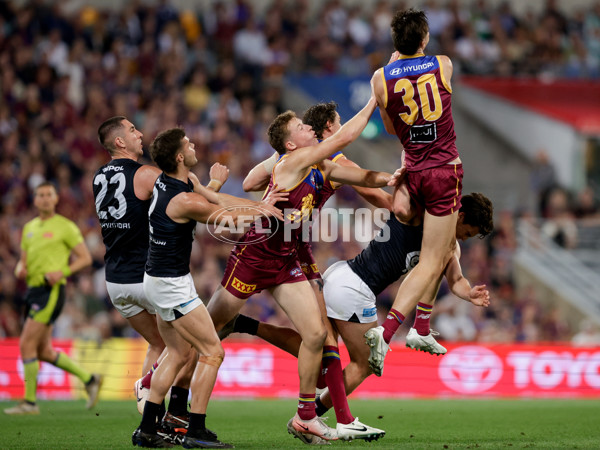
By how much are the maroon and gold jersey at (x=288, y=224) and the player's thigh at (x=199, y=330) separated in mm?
830

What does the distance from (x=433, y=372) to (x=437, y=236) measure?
24.5 feet

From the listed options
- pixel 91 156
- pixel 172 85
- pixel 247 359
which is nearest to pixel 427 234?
pixel 247 359

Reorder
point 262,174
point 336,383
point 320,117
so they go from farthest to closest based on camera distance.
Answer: point 320,117, point 262,174, point 336,383

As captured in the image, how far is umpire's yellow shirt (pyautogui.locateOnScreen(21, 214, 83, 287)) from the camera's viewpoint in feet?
38.3

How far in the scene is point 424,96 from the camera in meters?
8.06

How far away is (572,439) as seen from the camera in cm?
827

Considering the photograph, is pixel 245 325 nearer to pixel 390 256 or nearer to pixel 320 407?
pixel 320 407

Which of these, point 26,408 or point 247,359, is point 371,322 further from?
point 247,359

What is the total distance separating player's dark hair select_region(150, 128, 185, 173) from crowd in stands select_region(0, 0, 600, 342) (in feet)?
28.0

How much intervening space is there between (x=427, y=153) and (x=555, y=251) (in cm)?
1233

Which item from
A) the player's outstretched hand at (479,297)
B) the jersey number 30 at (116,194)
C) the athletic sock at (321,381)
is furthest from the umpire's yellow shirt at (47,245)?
the player's outstretched hand at (479,297)

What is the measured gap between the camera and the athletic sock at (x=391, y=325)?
8055 mm

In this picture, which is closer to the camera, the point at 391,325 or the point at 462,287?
the point at 391,325

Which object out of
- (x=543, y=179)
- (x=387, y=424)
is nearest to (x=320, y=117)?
(x=387, y=424)
